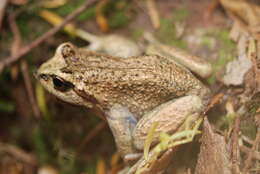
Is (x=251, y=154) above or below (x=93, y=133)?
below

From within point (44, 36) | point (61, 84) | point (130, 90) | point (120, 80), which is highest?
point (44, 36)

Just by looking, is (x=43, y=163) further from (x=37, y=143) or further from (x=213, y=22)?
(x=213, y=22)

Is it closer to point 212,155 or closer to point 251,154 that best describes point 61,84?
point 212,155

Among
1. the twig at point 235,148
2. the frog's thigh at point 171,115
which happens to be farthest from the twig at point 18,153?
the twig at point 235,148

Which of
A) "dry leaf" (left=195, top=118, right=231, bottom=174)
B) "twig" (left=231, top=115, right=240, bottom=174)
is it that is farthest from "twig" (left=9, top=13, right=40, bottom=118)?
"twig" (left=231, top=115, right=240, bottom=174)

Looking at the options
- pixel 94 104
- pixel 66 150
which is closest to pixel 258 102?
pixel 94 104

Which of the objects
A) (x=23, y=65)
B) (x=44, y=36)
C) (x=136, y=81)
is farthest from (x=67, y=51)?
(x=23, y=65)

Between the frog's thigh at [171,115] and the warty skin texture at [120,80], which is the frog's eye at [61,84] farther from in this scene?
the frog's thigh at [171,115]
